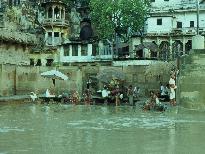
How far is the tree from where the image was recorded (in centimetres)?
5212

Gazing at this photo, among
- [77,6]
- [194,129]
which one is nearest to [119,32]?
[77,6]

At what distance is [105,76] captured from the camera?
102 feet

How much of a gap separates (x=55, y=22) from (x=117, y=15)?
1172 cm

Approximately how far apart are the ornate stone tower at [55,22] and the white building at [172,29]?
33.6 feet

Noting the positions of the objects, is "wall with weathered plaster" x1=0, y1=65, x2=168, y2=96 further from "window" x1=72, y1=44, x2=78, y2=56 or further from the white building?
"window" x1=72, y1=44, x2=78, y2=56

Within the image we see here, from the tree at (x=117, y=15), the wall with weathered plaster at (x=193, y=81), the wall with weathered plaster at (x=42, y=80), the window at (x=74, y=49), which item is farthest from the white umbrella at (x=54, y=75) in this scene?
the window at (x=74, y=49)

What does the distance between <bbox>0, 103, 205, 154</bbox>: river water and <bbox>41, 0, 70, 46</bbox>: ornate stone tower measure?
4019 centimetres

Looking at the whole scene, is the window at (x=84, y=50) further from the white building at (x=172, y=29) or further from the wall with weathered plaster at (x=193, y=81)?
the wall with weathered plaster at (x=193, y=81)

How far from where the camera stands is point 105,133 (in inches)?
601

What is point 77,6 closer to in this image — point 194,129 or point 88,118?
point 88,118

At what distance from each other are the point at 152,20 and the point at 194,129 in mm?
43125

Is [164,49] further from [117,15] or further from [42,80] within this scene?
[42,80]

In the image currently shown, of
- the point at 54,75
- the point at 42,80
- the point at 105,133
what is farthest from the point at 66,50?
the point at 105,133

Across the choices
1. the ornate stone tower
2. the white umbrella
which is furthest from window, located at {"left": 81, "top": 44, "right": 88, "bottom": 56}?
the white umbrella
